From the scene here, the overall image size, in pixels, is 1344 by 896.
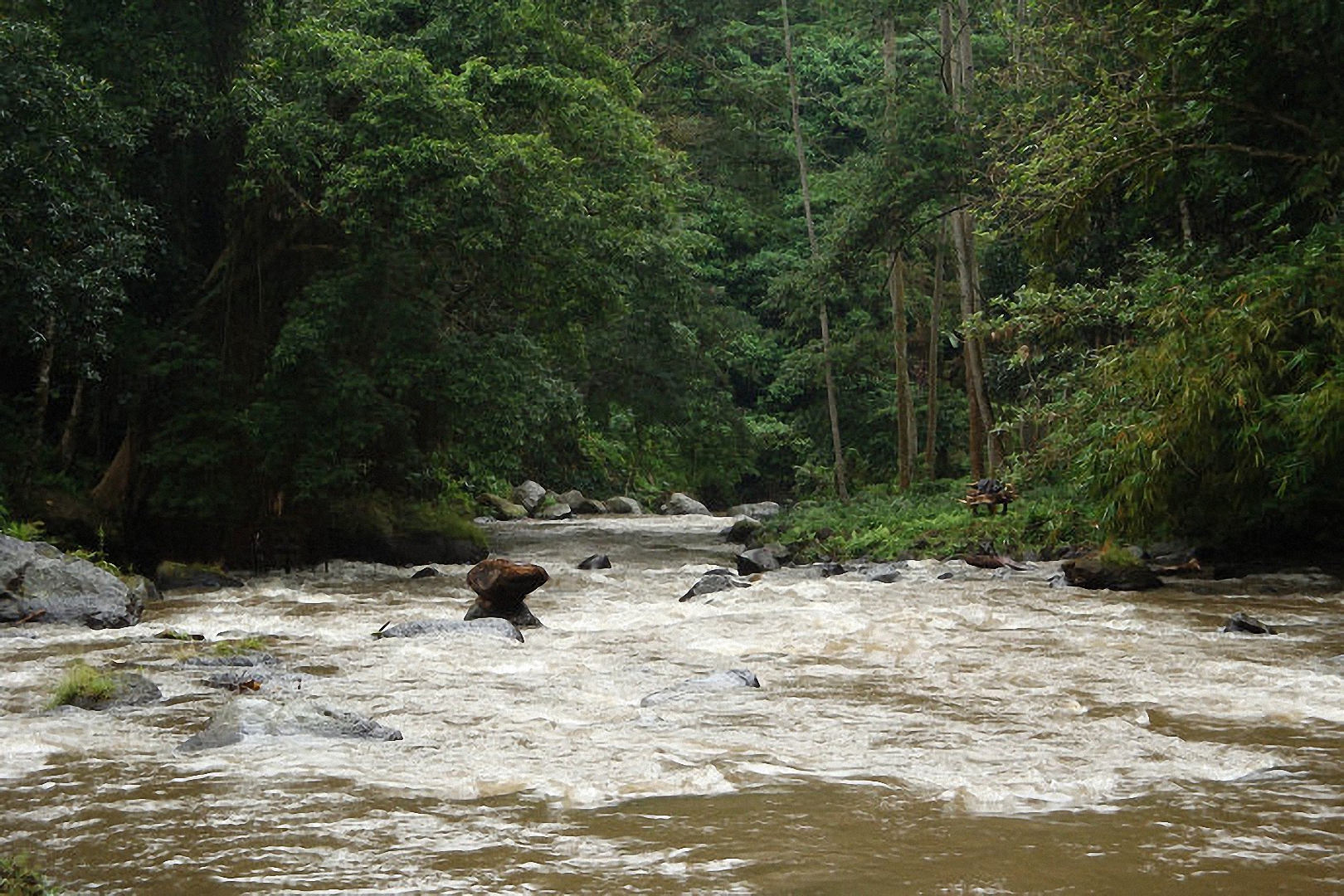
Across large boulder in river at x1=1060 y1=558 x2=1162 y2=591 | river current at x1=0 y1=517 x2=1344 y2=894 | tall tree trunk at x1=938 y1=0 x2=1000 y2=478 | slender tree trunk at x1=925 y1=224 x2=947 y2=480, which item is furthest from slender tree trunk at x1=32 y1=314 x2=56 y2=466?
slender tree trunk at x1=925 y1=224 x2=947 y2=480

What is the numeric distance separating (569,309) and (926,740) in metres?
12.8

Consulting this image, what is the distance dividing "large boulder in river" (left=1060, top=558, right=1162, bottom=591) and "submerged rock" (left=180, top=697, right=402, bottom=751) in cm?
821

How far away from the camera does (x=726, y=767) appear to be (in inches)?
205

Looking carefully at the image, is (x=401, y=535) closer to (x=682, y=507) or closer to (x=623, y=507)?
(x=623, y=507)

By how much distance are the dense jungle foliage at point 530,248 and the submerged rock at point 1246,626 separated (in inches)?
59.1

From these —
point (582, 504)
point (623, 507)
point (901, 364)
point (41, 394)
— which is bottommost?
point (623, 507)

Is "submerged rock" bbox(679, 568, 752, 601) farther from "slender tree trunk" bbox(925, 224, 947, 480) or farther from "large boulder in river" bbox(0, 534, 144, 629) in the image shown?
"slender tree trunk" bbox(925, 224, 947, 480)

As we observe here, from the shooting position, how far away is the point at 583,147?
1875 centimetres

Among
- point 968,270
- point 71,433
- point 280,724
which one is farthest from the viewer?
point 968,270

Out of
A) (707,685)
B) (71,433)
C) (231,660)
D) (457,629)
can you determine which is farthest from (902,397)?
(707,685)

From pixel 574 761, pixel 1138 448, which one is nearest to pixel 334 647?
pixel 574 761

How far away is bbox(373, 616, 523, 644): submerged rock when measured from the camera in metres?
9.48

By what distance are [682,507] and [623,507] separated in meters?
1.59

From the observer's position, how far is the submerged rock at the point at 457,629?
31.1ft
